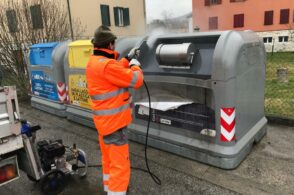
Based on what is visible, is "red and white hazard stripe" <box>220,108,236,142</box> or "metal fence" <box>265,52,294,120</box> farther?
"metal fence" <box>265,52,294,120</box>

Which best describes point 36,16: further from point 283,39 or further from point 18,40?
point 283,39

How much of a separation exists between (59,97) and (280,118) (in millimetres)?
4267

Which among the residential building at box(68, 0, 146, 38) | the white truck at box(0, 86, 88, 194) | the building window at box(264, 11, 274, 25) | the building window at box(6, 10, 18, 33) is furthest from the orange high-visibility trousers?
the building window at box(264, 11, 274, 25)

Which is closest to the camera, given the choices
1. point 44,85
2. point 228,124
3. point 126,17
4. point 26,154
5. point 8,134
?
point 8,134

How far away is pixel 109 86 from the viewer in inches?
104

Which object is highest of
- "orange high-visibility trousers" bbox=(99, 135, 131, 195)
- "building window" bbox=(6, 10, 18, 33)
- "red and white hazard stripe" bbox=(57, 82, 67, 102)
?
"building window" bbox=(6, 10, 18, 33)

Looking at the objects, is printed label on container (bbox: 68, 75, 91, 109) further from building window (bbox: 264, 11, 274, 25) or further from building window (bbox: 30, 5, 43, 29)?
building window (bbox: 264, 11, 274, 25)

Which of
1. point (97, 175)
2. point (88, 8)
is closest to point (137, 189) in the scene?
point (97, 175)

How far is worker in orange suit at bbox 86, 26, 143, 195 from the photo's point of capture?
2610 millimetres

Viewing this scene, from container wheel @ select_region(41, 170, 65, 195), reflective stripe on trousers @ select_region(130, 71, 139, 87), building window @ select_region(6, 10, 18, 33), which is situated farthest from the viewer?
building window @ select_region(6, 10, 18, 33)

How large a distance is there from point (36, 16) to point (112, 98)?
724 cm

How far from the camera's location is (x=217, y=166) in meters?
3.46

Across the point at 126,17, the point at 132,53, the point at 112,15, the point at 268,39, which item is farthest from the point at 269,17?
the point at 132,53

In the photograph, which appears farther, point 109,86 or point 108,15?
point 108,15
